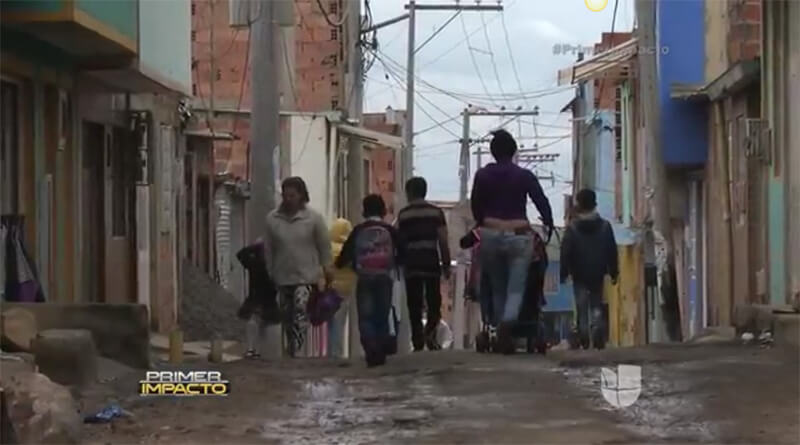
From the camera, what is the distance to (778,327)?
12602 millimetres

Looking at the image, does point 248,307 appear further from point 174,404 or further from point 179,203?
point 179,203

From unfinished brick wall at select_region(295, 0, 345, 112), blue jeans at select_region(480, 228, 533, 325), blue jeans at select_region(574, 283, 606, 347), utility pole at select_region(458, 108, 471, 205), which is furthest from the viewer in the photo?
utility pole at select_region(458, 108, 471, 205)

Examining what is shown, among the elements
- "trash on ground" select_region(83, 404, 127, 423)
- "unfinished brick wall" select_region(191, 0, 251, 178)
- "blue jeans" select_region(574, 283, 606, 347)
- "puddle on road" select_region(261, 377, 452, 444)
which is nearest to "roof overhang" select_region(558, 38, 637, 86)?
"unfinished brick wall" select_region(191, 0, 251, 178)

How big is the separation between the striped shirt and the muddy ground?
127 cm

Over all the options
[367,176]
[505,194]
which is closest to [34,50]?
[505,194]

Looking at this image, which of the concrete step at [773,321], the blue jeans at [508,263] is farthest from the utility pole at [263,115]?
the concrete step at [773,321]

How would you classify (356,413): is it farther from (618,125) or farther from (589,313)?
(618,125)

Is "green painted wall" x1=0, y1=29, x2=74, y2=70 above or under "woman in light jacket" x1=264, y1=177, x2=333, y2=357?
above

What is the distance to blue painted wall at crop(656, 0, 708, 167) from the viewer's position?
23.8 metres

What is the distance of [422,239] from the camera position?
513 inches

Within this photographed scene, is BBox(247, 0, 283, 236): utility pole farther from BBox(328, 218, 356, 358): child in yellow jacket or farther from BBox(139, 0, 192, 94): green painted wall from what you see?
BBox(139, 0, 192, 94): green painted wall

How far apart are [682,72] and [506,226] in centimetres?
1292

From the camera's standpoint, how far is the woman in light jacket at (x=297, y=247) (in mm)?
13078

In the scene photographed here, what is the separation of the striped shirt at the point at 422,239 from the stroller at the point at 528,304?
21.7 inches
